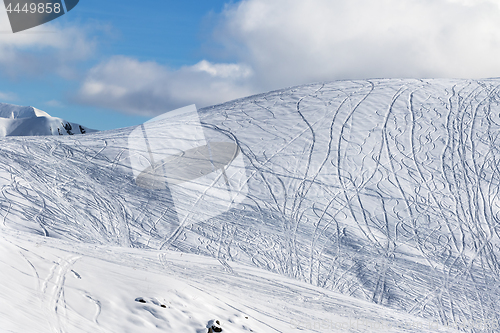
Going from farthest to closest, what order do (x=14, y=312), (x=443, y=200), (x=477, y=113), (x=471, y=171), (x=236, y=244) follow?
(x=477, y=113)
(x=471, y=171)
(x=443, y=200)
(x=236, y=244)
(x=14, y=312)

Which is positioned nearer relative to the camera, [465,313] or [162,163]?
[465,313]

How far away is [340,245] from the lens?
14328mm

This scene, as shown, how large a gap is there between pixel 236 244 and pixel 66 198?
5.76m

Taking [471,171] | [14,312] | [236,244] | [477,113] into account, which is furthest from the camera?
[477,113]

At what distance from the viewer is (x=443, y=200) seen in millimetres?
16484

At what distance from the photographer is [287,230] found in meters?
14.8

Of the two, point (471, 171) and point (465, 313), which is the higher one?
point (471, 171)

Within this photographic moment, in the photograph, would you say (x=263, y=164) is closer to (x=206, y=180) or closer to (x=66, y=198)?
(x=206, y=180)

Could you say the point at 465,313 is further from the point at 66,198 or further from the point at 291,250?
the point at 66,198

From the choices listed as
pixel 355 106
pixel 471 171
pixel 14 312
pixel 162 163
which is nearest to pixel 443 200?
pixel 471 171

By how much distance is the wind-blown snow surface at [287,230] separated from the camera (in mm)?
8078

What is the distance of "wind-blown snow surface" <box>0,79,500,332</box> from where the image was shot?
26.5ft

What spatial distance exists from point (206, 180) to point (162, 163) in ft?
7.01

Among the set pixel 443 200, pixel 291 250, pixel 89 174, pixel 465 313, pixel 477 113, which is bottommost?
pixel 465 313
